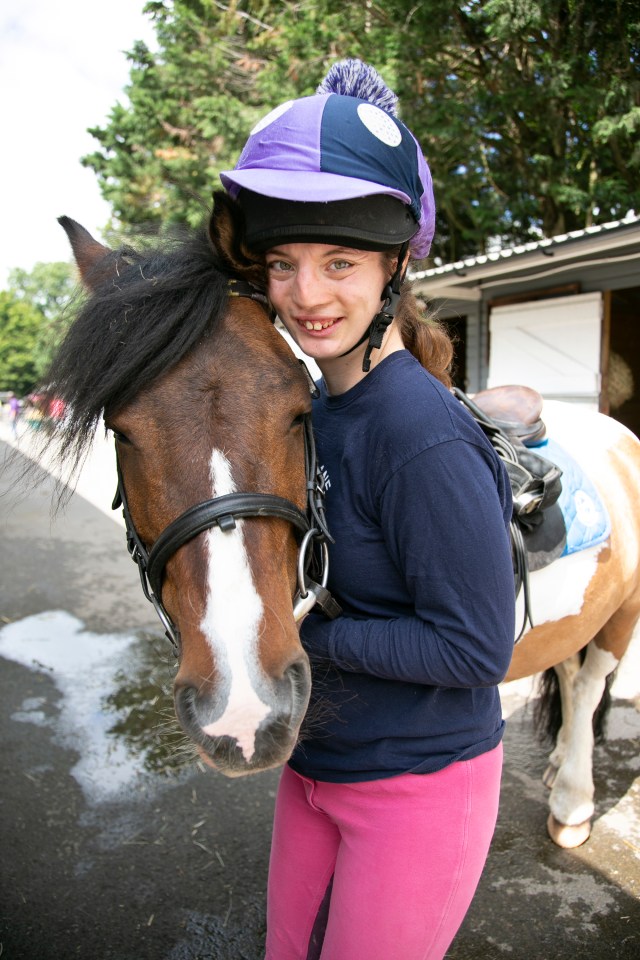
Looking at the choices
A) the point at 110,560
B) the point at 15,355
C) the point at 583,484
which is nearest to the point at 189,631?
the point at 583,484

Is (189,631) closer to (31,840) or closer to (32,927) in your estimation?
(32,927)

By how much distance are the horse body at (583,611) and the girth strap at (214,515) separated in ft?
3.91

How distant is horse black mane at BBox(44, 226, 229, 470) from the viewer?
1.28 metres

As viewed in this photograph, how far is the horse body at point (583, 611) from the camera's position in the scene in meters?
2.29

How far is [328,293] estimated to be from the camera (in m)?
1.29

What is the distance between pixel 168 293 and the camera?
1355mm

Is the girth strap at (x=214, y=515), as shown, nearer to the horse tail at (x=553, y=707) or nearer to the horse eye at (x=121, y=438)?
the horse eye at (x=121, y=438)

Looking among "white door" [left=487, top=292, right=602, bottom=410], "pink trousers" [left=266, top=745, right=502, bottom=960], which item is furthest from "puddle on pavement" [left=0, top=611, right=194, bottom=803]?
"white door" [left=487, top=292, right=602, bottom=410]

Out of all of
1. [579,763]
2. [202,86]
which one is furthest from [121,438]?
[202,86]

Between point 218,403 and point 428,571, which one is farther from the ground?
point 218,403

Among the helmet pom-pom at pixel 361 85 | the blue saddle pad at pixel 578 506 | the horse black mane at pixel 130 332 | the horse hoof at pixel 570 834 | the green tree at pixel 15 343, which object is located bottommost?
the green tree at pixel 15 343

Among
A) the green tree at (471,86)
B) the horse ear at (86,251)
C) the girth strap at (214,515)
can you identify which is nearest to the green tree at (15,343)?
the green tree at (471,86)

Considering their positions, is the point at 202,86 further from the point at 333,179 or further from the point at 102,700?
the point at 333,179

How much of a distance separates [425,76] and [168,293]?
1107cm
